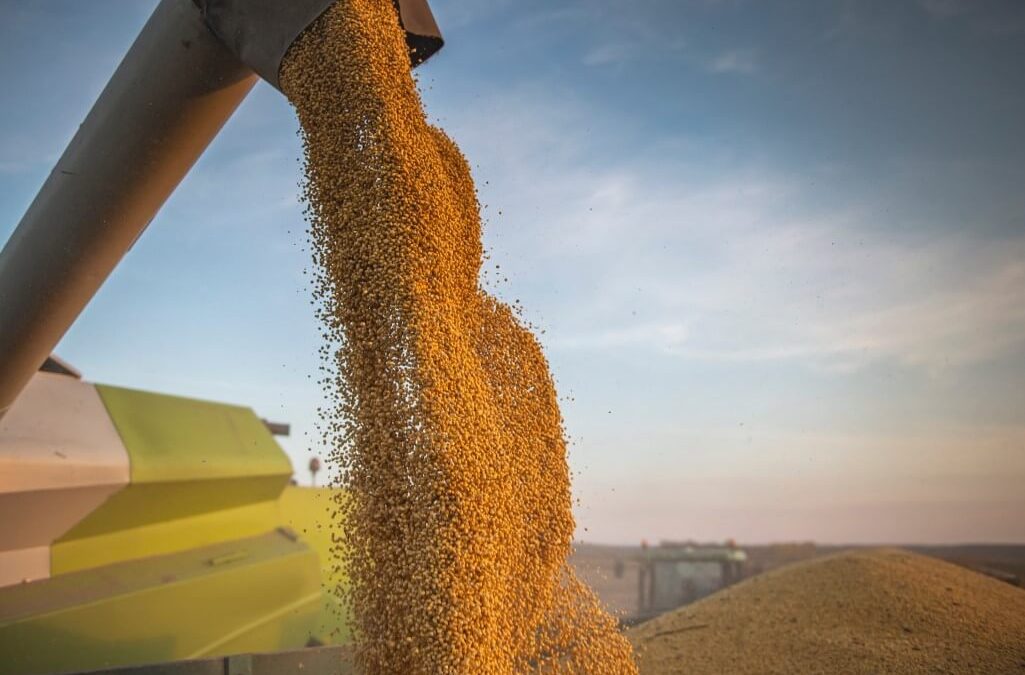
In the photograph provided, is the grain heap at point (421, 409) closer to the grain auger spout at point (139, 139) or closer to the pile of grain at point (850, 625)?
the grain auger spout at point (139, 139)

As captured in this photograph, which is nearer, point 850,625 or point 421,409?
point 421,409

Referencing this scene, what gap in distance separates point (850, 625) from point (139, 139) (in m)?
3.12

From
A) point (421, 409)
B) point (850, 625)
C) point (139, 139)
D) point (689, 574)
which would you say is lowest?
point (689, 574)

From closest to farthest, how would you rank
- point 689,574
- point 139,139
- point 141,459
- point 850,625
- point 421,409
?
point 421,409, point 139,139, point 850,625, point 141,459, point 689,574

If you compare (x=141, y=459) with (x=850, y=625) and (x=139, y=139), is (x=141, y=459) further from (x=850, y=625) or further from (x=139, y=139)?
(x=850, y=625)

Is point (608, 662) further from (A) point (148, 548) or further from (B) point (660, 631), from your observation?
(A) point (148, 548)

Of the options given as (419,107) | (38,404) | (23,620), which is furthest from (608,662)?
(38,404)

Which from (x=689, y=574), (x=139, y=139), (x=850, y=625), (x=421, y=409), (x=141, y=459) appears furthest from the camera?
(x=689, y=574)

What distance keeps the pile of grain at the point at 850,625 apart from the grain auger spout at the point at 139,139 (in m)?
2.38

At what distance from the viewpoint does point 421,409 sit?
2.32m

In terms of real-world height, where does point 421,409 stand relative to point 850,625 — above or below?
above

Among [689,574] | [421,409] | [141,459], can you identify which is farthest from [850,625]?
[689,574]

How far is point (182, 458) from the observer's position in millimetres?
4191

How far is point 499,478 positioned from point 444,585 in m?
0.37
